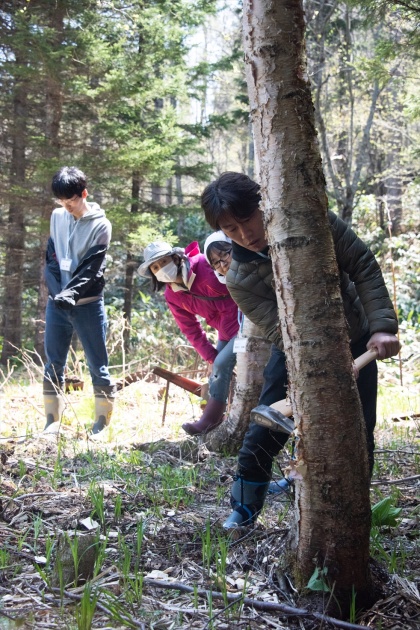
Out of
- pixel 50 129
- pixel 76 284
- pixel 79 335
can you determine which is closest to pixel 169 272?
pixel 76 284

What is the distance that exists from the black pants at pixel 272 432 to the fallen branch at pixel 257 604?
672 millimetres

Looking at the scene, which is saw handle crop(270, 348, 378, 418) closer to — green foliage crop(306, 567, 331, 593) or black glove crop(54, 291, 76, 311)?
green foliage crop(306, 567, 331, 593)

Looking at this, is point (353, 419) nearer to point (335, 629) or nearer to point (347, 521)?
point (347, 521)

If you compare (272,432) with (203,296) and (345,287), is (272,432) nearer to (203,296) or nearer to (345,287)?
(345,287)

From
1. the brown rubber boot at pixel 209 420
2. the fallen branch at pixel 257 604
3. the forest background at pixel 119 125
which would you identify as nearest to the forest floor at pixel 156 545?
the fallen branch at pixel 257 604

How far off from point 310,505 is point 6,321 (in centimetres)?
1147

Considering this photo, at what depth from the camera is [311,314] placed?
1972 mm

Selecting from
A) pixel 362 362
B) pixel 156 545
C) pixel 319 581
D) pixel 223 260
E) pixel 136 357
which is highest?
pixel 223 260

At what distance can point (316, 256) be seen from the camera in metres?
1.99

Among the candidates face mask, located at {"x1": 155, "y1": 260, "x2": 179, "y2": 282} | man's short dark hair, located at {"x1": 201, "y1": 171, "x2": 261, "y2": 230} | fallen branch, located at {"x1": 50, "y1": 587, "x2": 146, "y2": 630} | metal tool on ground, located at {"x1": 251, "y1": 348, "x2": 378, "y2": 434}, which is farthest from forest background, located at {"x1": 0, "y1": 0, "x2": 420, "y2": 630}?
man's short dark hair, located at {"x1": 201, "y1": 171, "x2": 261, "y2": 230}

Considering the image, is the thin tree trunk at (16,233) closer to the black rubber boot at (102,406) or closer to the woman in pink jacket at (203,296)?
the black rubber boot at (102,406)

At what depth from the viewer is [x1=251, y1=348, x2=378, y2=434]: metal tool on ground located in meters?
2.31

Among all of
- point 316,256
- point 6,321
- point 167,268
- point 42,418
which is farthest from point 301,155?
point 6,321

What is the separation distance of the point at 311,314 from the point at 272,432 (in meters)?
0.86
